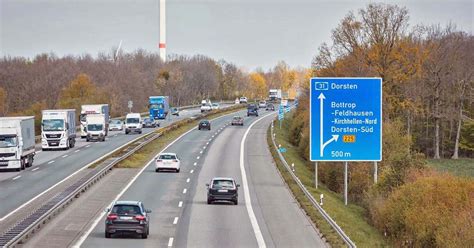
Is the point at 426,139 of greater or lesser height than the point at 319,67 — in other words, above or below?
below

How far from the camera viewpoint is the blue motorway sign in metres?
41.4

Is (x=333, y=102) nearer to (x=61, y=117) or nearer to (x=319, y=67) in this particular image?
(x=61, y=117)

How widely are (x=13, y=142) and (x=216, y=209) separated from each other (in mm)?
22334

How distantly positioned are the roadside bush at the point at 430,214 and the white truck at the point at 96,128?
163ft

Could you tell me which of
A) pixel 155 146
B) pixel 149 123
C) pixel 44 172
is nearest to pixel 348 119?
pixel 44 172

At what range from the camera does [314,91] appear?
41.9 m

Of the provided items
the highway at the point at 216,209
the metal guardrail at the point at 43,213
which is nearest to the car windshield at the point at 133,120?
the highway at the point at 216,209

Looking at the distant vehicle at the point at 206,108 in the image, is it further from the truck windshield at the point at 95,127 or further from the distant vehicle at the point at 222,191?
the distant vehicle at the point at 222,191

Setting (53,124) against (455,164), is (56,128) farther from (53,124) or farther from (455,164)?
(455,164)

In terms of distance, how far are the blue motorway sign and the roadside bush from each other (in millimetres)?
2914

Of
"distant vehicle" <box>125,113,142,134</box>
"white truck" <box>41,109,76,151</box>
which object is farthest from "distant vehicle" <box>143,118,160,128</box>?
"white truck" <box>41,109,76,151</box>

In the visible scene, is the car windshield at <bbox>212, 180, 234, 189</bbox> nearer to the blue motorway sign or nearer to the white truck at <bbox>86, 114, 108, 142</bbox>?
the blue motorway sign

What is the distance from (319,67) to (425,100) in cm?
1364

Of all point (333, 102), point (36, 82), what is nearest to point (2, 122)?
point (333, 102)
